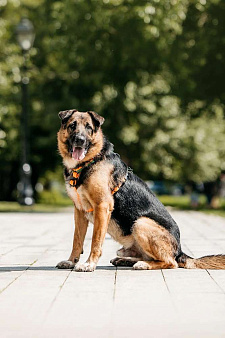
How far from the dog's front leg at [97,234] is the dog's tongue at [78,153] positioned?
0.60 metres

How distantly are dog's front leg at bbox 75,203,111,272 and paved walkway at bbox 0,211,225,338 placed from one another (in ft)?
0.39

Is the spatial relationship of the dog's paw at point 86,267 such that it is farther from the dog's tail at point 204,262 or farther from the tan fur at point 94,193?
the dog's tail at point 204,262

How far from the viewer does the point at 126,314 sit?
16.4ft

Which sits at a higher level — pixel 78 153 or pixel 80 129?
pixel 80 129

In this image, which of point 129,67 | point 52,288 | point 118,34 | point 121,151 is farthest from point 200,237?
point 121,151

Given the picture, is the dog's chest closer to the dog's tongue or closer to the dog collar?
the dog collar

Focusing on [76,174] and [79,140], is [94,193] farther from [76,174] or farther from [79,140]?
[79,140]

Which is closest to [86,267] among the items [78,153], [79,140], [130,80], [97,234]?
[97,234]

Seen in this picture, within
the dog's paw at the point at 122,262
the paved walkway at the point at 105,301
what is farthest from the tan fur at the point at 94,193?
the dog's paw at the point at 122,262

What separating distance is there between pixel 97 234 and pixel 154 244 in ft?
2.19

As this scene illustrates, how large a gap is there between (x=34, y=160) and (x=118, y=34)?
11692mm

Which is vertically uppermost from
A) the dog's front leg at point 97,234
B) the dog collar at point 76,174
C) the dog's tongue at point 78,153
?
the dog's tongue at point 78,153

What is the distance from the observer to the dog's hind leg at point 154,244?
7.21m

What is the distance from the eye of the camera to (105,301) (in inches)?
217
